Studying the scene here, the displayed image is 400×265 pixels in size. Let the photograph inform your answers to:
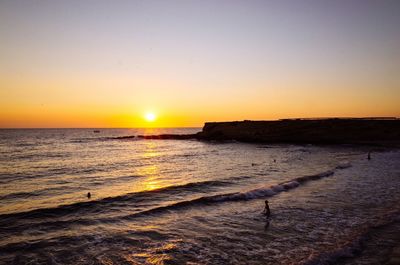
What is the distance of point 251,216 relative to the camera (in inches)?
570

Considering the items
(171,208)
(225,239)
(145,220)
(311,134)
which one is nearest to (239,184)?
(171,208)

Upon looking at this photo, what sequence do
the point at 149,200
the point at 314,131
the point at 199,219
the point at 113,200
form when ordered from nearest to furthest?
the point at 199,219, the point at 113,200, the point at 149,200, the point at 314,131

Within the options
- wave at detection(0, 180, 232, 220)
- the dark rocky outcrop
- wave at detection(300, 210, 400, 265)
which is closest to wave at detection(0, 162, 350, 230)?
wave at detection(0, 180, 232, 220)

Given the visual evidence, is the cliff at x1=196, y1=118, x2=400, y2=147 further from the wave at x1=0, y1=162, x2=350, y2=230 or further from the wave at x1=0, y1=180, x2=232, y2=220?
the wave at x1=0, y1=180, x2=232, y2=220

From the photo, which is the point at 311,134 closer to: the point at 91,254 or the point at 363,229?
the point at 363,229

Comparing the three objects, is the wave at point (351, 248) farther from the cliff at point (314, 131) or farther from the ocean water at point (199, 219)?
the cliff at point (314, 131)

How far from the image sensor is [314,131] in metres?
71.2

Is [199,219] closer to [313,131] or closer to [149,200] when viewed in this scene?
[149,200]

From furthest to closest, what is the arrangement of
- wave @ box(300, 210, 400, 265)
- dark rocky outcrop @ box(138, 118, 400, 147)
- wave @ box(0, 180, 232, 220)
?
dark rocky outcrop @ box(138, 118, 400, 147) → wave @ box(0, 180, 232, 220) → wave @ box(300, 210, 400, 265)

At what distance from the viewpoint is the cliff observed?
62719 mm

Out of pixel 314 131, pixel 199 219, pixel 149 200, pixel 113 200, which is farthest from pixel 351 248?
pixel 314 131

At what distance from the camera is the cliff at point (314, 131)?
6272 cm

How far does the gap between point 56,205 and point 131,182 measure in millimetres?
7841

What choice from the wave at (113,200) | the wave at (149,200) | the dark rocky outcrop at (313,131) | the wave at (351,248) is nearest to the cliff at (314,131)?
the dark rocky outcrop at (313,131)
